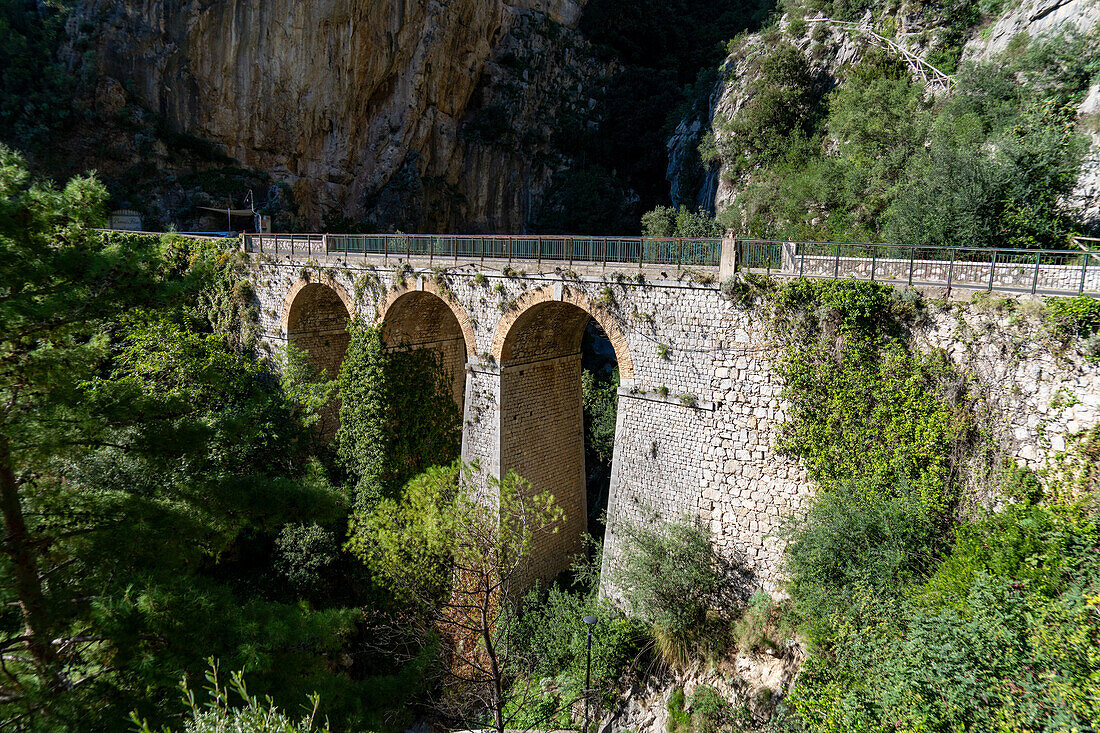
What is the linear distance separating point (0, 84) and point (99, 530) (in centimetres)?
3450

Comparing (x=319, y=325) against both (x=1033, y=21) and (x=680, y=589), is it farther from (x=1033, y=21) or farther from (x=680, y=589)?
(x=1033, y=21)

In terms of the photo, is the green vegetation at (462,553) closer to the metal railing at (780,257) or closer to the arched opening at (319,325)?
the metal railing at (780,257)

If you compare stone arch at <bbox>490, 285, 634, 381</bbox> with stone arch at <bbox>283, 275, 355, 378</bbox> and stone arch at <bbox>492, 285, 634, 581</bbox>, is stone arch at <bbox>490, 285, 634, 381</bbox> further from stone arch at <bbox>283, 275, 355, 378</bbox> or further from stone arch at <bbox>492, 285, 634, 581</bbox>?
stone arch at <bbox>283, 275, 355, 378</bbox>

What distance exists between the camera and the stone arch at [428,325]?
16.1 meters

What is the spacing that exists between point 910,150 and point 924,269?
12.5 metres

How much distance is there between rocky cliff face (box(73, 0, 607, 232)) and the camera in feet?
100

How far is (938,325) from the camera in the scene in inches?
384

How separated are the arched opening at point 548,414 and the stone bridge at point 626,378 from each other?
1.5 inches

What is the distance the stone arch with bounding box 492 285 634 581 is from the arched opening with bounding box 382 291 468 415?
2584mm

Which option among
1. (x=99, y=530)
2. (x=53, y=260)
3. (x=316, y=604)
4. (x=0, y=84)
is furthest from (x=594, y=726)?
(x=0, y=84)

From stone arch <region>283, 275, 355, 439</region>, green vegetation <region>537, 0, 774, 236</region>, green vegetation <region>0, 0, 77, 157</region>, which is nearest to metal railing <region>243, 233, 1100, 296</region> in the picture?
stone arch <region>283, 275, 355, 439</region>

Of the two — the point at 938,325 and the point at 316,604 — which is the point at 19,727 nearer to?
the point at 316,604

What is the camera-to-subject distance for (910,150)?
66.5 feet

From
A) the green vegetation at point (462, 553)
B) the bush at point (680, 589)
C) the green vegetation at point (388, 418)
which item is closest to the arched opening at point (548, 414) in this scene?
the green vegetation at point (462, 553)
